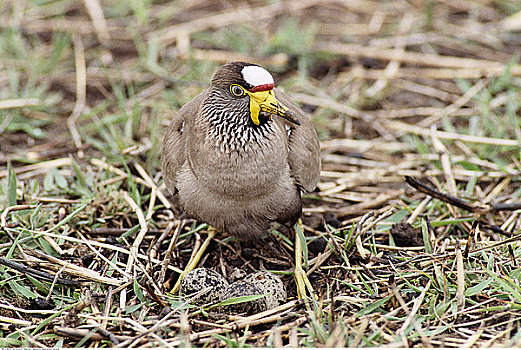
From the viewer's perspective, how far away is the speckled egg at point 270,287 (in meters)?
3.31

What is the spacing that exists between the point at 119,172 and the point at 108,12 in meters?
3.01

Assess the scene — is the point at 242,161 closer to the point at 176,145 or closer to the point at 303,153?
the point at 303,153

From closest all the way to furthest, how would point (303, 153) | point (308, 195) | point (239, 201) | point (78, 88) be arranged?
point (239, 201), point (303, 153), point (308, 195), point (78, 88)

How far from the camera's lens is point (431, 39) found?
6.25 metres

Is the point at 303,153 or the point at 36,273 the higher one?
the point at 303,153

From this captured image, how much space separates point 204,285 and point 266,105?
1.11m

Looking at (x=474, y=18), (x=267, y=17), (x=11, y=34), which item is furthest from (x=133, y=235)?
(x=474, y=18)

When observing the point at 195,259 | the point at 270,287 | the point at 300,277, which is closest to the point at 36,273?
the point at 195,259

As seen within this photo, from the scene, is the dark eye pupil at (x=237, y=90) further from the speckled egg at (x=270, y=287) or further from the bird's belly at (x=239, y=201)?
the speckled egg at (x=270, y=287)

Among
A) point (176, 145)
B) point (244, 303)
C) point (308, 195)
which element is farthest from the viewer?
point (308, 195)

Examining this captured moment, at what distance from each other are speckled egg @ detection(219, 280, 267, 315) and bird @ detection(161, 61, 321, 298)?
0.97ft

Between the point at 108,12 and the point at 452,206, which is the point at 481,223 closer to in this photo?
the point at 452,206

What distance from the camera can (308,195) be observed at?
14.6ft

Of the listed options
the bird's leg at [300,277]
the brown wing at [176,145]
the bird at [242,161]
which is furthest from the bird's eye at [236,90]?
the bird's leg at [300,277]
